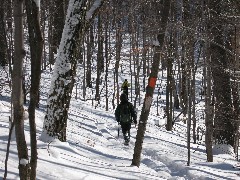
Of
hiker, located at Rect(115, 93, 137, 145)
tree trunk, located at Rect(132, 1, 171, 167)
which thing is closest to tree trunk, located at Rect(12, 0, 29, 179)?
tree trunk, located at Rect(132, 1, 171, 167)

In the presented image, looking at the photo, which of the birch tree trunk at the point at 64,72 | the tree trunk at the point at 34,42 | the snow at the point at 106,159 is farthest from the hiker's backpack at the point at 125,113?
the tree trunk at the point at 34,42

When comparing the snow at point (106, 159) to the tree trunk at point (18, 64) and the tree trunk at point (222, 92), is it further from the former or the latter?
the tree trunk at point (222, 92)

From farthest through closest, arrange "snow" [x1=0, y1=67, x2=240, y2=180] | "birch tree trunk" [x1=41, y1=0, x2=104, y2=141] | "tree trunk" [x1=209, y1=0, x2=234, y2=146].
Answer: "tree trunk" [x1=209, y1=0, x2=234, y2=146] → "birch tree trunk" [x1=41, y1=0, x2=104, y2=141] → "snow" [x1=0, y1=67, x2=240, y2=180]

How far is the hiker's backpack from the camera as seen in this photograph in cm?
1244

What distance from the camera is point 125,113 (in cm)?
1248

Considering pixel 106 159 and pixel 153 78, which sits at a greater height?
pixel 153 78

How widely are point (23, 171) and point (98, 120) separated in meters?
13.2

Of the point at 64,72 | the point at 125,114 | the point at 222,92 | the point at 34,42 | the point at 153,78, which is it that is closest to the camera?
the point at 34,42

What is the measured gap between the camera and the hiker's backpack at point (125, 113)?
1244 cm

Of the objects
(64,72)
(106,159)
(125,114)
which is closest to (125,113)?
(125,114)

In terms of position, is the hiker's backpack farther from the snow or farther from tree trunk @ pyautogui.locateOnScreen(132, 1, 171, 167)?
tree trunk @ pyautogui.locateOnScreen(132, 1, 171, 167)

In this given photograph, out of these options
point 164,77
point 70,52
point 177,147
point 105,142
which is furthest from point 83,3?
point 164,77

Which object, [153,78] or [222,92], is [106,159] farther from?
[222,92]

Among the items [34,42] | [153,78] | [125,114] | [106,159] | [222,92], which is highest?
[34,42]
